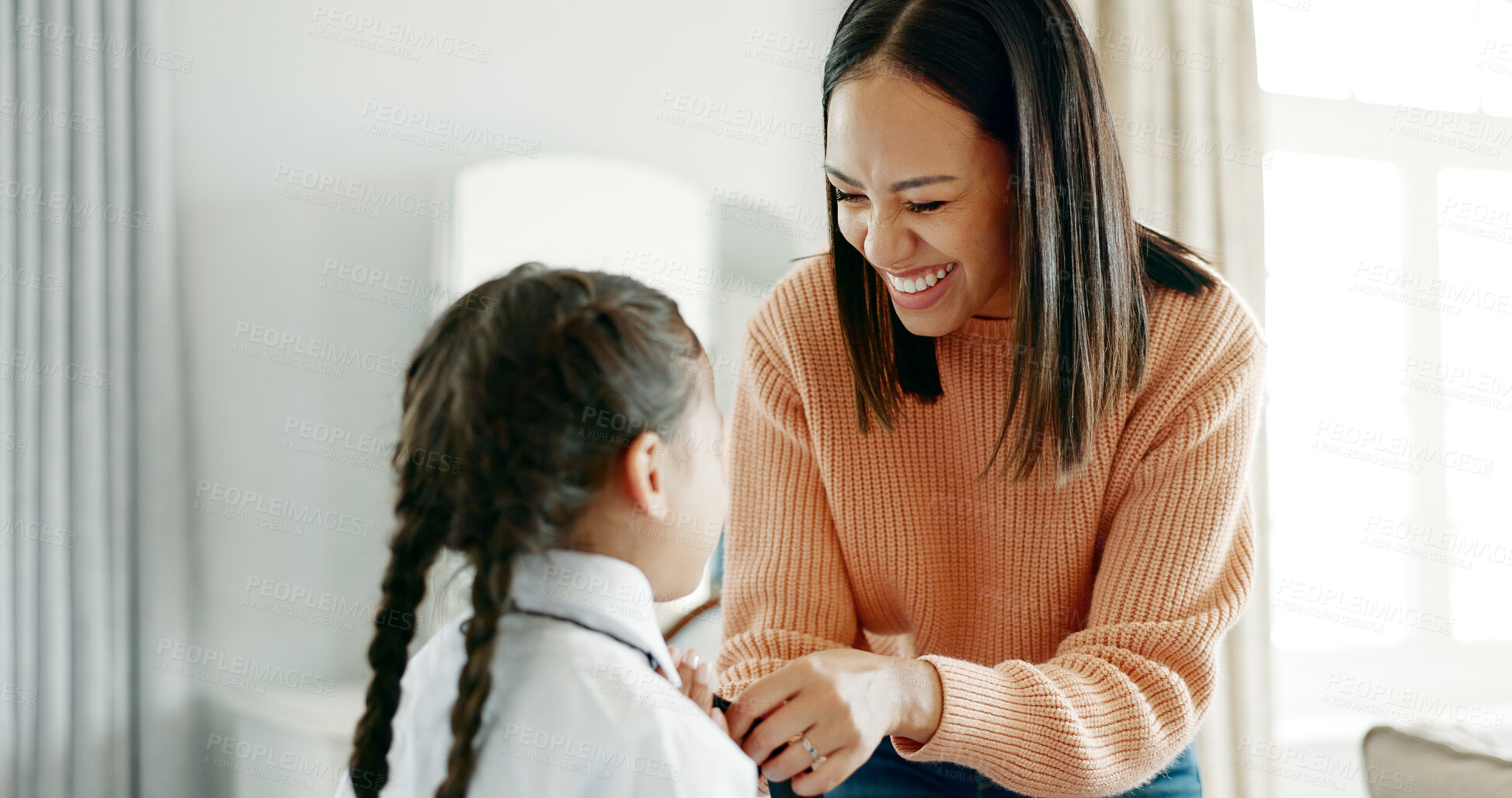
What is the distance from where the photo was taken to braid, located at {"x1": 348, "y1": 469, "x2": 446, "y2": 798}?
2.82 ft

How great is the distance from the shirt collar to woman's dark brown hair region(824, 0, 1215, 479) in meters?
0.43

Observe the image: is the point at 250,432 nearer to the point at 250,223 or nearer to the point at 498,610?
the point at 250,223

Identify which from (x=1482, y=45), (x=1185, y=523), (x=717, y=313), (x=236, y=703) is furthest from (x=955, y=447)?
(x=1482, y=45)

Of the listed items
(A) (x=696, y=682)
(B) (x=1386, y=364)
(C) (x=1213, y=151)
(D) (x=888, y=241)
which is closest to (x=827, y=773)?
(A) (x=696, y=682)

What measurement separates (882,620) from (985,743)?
0.30 m

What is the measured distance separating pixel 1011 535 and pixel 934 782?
283mm

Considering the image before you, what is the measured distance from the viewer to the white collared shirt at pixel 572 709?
0.78 meters

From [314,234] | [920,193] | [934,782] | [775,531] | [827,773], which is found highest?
[920,193]

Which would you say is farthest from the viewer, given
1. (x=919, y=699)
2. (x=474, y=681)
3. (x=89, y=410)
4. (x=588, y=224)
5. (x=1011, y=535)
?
(x=588, y=224)

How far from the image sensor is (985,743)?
3.41 feet

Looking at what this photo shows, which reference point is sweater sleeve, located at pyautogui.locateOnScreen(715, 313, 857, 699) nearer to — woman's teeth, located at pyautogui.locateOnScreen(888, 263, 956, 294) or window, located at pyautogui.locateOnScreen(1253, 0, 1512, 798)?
woman's teeth, located at pyautogui.locateOnScreen(888, 263, 956, 294)

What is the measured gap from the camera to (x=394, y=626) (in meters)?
0.88

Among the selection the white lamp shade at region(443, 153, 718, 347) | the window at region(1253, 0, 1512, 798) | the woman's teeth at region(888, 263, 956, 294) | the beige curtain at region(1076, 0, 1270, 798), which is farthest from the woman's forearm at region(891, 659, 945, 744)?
the window at region(1253, 0, 1512, 798)

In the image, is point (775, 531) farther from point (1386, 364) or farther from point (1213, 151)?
point (1386, 364)
